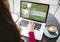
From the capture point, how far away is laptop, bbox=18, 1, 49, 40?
3.59ft

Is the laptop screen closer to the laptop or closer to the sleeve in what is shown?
the laptop

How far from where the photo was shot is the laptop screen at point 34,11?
3.63ft

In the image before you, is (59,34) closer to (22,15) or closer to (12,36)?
(22,15)

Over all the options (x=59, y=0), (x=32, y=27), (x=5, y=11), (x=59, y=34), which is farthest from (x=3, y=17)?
(x=59, y=0)

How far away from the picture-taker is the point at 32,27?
1112 mm

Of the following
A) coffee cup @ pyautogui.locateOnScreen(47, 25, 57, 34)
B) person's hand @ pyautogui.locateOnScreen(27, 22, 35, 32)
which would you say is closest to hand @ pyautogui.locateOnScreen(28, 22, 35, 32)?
person's hand @ pyautogui.locateOnScreen(27, 22, 35, 32)

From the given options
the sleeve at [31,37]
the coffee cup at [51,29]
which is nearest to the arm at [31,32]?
the sleeve at [31,37]

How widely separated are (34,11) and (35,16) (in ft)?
0.17

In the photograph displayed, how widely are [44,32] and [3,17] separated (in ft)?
2.37

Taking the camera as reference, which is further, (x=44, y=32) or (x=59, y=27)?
(x=59, y=27)

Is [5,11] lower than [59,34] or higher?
higher

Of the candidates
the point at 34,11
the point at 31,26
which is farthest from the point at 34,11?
the point at 31,26

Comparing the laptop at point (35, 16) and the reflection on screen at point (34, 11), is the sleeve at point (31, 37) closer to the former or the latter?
the laptop at point (35, 16)

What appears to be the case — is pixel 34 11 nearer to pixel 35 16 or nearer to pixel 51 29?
pixel 35 16
